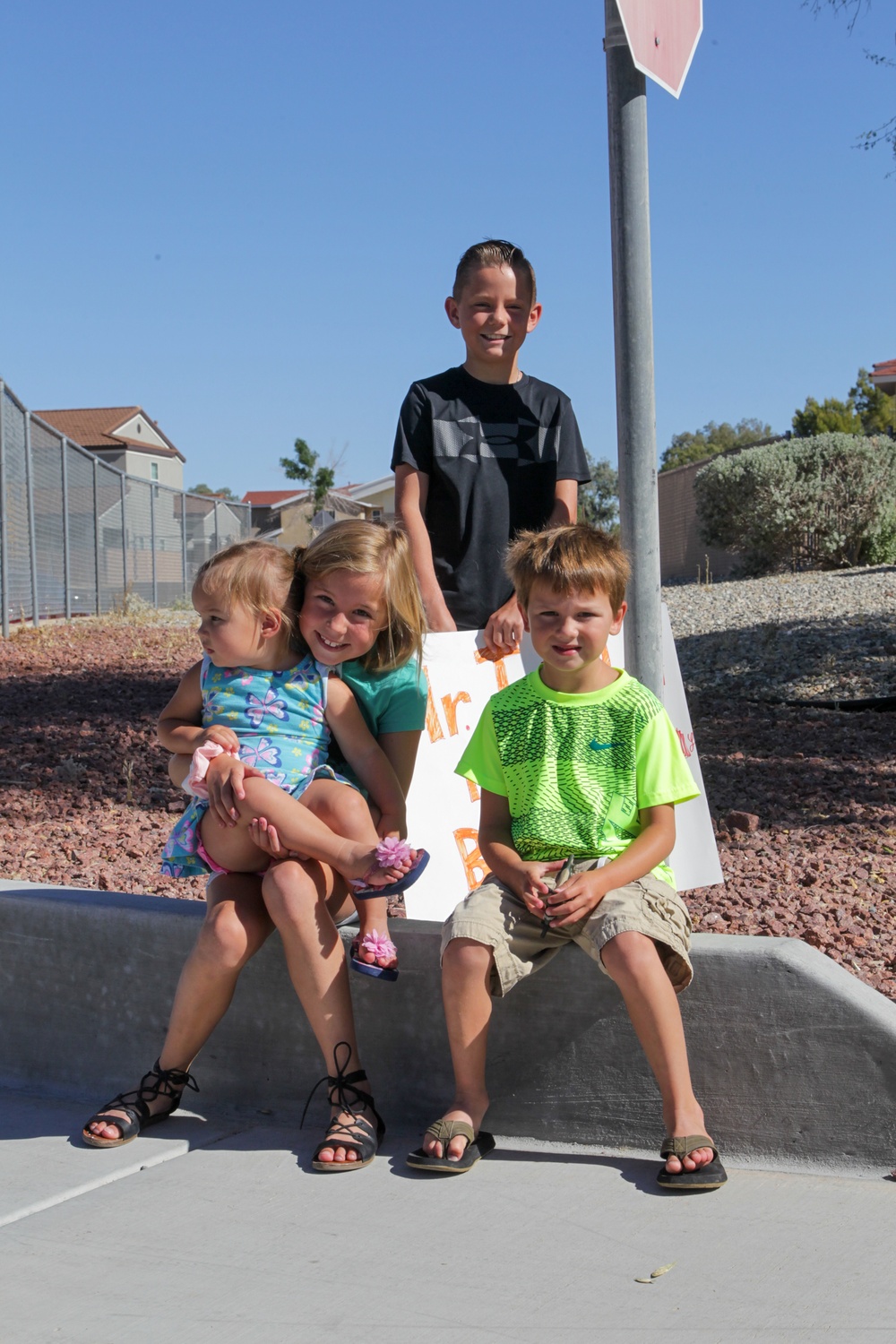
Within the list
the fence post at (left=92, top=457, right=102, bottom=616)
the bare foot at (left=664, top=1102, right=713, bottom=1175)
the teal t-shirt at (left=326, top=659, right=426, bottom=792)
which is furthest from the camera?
the fence post at (left=92, top=457, right=102, bottom=616)

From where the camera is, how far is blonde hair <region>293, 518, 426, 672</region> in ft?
10.2

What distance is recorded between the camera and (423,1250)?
2.35m

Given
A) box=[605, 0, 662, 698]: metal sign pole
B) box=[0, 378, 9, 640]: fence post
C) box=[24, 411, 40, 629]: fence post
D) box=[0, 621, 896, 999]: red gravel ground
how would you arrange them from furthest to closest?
box=[24, 411, 40, 629]: fence post → box=[0, 378, 9, 640]: fence post → box=[0, 621, 896, 999]: red gravel ground → box=[605, 0, 662, 698]: metal sign pole

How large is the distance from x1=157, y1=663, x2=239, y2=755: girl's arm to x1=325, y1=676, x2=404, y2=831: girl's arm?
26 cm

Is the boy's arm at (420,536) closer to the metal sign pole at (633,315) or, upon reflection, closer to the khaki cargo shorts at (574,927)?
the metal sign pole at (633,315)

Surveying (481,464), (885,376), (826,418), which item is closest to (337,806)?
(481,464)

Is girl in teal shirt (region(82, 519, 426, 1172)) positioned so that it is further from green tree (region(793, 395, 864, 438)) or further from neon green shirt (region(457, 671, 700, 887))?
green tree (region(793, 395, 864, 438))

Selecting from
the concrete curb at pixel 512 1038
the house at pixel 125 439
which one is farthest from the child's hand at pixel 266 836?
the house at pixel 125 439

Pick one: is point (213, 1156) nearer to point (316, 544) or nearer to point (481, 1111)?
point (481, 1111)

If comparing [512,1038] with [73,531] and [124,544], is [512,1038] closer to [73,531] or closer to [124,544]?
[73,531]

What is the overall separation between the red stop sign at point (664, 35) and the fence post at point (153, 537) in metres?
17.4

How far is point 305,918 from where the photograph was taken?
2879 millimetres

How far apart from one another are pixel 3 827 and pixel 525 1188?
3.38 m

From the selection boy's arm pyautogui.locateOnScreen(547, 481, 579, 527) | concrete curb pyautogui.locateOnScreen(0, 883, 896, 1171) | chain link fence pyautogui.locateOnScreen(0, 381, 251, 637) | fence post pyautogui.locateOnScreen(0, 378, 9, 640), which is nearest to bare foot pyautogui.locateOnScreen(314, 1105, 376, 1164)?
concrete curb pyautogui.locateOnScreen(0, 883, 896, 1171)
